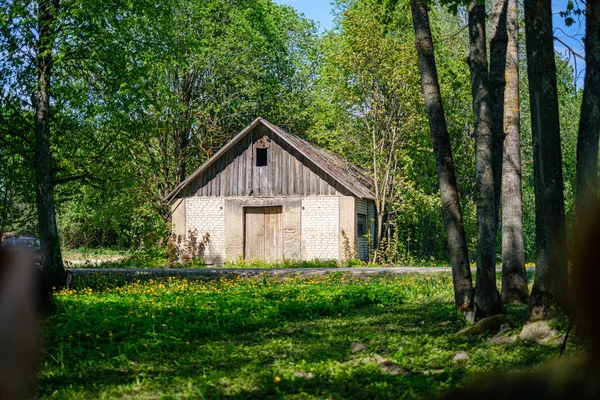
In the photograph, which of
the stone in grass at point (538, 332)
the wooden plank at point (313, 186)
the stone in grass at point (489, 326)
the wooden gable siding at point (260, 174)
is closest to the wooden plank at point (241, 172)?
the wooden gable siding at point (260, 174)

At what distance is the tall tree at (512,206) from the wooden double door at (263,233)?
63.2 ft

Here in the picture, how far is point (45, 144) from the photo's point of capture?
18.6 m

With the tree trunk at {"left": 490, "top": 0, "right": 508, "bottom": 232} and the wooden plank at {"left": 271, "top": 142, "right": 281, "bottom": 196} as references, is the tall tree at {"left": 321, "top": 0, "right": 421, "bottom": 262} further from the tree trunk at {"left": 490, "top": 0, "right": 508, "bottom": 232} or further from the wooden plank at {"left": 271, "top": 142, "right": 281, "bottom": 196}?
the tree trunk at {"left": 490, "top": 0, "right": 508, "bottom": 232}

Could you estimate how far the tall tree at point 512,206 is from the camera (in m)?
12.1

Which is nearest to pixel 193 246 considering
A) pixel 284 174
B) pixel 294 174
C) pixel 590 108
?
pixel 284 174

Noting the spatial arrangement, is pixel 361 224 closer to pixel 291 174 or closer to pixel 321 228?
pixel 321 228

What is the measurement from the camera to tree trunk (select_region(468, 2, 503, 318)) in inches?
395

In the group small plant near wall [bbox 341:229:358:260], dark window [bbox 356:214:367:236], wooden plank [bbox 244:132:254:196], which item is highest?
wooden plank [bbox 244:132:254:196]

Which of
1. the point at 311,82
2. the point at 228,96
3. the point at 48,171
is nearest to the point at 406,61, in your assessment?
the point at 228,96

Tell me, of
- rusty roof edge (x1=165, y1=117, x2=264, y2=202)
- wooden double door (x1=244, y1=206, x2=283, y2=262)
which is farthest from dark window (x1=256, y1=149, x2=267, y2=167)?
wooden double door (x1=244, y1=206, x2=283, y2=262)

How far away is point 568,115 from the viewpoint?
153 ft

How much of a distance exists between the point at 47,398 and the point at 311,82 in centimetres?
4409

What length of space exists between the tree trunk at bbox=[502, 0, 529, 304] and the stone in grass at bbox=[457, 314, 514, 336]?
3.45m

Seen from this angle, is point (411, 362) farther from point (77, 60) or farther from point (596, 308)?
point (77, 60)
